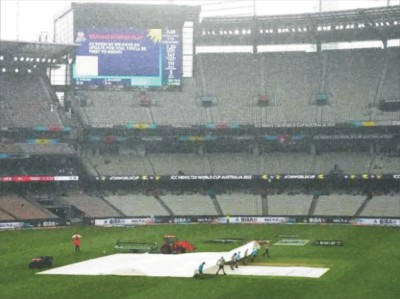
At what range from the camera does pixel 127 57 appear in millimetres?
86000

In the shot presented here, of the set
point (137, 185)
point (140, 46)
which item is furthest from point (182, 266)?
point (140, 46)

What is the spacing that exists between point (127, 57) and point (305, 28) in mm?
21506

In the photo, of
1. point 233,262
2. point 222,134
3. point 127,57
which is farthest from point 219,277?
point 127,57

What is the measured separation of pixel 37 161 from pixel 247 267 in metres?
44.8

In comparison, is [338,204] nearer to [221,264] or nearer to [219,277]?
[221,264]

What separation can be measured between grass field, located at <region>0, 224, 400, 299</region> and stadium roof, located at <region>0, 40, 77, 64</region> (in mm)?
21238

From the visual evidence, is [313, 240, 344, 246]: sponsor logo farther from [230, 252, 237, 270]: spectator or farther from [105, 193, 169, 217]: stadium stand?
[105, 193, 169, 217]: stadium stand

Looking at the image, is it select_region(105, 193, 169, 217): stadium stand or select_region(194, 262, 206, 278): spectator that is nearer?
select_region(194, 262, 206, 278): spectator

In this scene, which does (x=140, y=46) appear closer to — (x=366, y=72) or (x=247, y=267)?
(x=366, y=72)

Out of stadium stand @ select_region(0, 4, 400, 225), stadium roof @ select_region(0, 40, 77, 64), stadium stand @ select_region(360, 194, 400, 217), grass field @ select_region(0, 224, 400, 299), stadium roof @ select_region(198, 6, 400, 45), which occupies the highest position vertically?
stadium roof @ select_region(198, 6, 400, 45)

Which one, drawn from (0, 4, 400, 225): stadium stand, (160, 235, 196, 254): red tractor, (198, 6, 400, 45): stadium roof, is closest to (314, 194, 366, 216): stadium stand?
(0, 4, 400, 225): stadium stand

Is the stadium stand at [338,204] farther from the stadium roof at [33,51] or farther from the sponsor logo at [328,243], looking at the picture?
the stadium roof at [33,51]

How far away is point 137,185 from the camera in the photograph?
84062mm

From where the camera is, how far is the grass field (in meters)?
34.0
